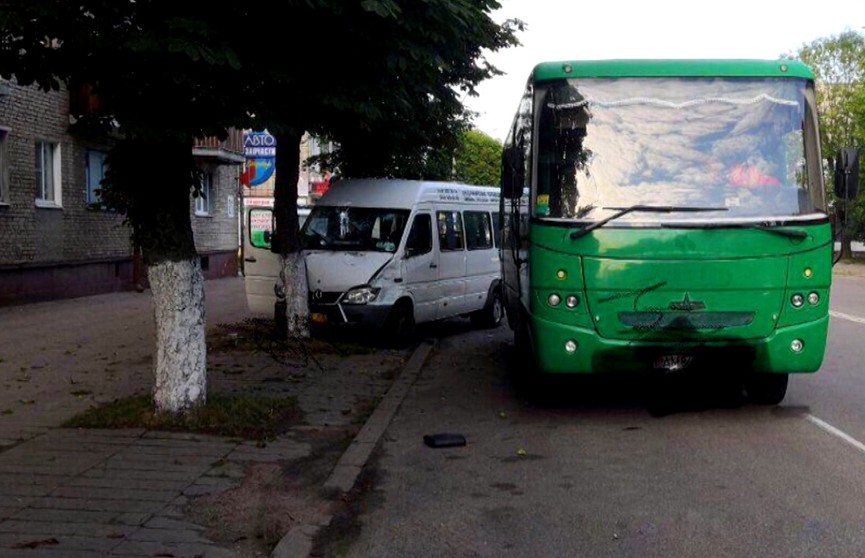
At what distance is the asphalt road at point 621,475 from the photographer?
17.8ft

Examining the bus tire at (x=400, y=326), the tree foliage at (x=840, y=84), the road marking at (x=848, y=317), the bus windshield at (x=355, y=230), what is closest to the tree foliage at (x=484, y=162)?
the tree foliage at (x=840, y=84)

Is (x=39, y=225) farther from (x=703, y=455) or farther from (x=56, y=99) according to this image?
(x=703, y=455)

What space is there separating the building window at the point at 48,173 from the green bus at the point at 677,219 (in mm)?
15420

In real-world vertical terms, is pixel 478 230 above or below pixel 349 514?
above

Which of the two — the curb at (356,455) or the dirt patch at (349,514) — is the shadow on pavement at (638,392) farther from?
the dirt patch at (349,514)

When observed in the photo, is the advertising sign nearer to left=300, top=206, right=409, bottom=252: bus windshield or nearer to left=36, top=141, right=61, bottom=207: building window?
left=300, top=206, right=409, bottom=252: bus windshield

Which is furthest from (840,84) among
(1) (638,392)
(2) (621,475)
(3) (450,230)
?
(2) (621,475)

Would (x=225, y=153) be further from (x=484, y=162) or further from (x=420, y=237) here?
(x=484, y=162)

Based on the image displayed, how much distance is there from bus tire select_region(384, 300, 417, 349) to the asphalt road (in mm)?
2642

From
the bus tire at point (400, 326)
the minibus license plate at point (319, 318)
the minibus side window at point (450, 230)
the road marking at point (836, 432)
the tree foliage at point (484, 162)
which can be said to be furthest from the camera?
the tree foliage at point (484, 162)

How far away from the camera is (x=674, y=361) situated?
27.1 ft

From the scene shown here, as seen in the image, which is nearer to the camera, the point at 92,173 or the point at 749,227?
the point at 749,227

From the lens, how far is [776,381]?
9.03 m

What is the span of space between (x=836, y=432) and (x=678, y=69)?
3279 mm
